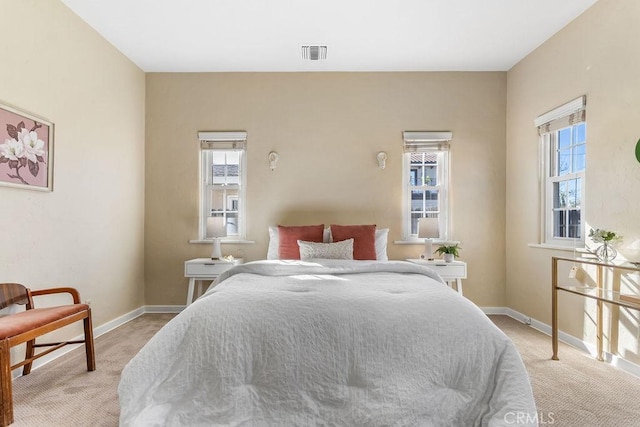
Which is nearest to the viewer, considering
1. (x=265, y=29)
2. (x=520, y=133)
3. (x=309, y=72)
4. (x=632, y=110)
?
(x=632, y=110)

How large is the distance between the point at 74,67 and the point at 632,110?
4466 millimetres

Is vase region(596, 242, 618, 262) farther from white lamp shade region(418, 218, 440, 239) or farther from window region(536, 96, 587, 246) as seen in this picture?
white lamp shade region(418, 218, 440, 239)

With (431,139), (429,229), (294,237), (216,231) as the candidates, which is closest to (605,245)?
(429,229)

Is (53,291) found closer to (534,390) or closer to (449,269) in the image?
(534,390)

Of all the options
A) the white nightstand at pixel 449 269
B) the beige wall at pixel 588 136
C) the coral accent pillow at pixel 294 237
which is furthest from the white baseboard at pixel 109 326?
the beige wall at pixel 588 136

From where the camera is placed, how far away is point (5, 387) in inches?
75.6

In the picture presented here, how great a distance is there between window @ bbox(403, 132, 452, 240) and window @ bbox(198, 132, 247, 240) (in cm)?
195

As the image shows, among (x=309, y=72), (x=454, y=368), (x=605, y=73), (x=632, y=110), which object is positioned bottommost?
(x=454, y=368)

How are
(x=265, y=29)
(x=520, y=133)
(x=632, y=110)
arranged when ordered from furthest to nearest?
(x=520, y=133)
(x=265, y=29)
(x=632, y=110)

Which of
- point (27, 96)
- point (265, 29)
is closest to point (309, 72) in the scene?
point (265, 29)

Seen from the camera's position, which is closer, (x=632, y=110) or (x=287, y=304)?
(x=287, y=304)

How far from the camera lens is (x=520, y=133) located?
413cm

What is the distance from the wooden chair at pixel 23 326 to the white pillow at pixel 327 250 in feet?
5.92

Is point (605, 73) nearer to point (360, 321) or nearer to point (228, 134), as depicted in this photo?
point (360, 321)
